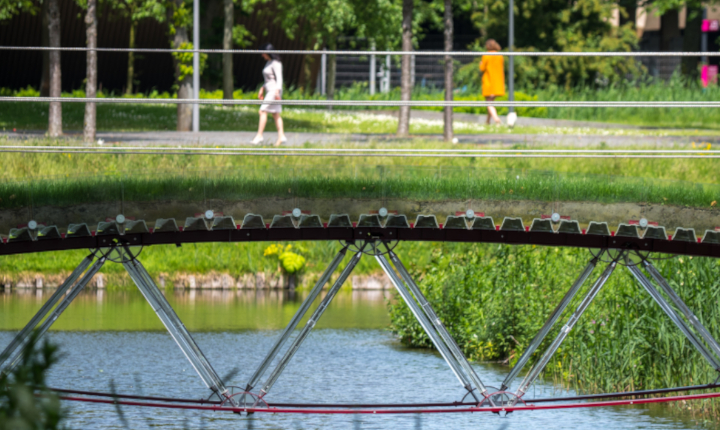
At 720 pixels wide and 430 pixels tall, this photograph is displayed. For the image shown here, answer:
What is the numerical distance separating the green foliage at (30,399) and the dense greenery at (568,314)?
1046 centimetres

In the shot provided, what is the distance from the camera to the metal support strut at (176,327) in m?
10.8

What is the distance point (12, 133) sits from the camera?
11477mm

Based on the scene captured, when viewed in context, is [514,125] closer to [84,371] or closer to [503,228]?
[503,228]

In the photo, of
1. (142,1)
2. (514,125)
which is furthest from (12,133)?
(142,1)

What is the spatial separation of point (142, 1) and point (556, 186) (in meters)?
19.2

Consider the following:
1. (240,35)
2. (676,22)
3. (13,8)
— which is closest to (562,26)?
(676,22)

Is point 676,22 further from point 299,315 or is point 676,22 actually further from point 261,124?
point 299,315

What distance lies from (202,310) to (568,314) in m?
8.33

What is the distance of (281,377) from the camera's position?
1567 cm

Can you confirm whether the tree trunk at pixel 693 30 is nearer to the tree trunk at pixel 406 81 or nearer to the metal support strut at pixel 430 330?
the tree trunk at pixel 406 81

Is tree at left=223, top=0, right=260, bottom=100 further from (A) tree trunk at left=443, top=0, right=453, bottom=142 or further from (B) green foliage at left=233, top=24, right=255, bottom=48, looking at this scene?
(A) tree trunk at left=443, top=0, right=453, bottom=142

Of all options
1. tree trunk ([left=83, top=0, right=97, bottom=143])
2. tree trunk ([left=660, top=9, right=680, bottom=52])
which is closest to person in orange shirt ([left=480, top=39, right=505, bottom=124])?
tree trunk ([left=83, top=0, right=97, bottom=143])

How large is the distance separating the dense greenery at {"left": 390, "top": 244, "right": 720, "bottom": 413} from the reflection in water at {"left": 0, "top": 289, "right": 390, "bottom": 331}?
3088 millimetres

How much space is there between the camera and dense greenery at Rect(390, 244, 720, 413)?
1286 centimetres
